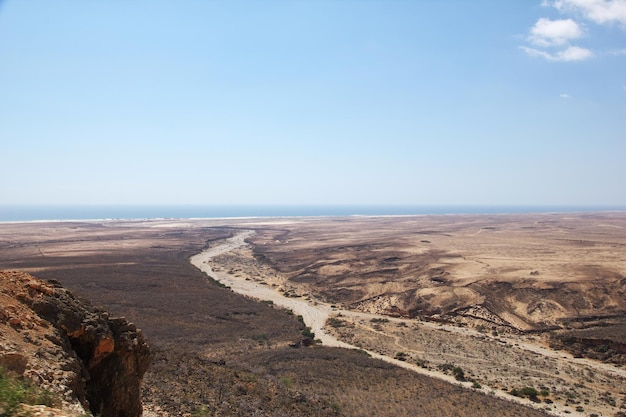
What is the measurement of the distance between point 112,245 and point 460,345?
3590 inches

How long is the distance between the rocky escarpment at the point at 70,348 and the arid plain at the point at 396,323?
377 cm

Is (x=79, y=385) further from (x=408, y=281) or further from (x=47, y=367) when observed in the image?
(x=408, y=281)

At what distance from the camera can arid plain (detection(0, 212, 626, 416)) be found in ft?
70.0

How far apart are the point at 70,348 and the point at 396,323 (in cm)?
3618

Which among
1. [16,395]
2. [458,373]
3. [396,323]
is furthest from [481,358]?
[16,395]

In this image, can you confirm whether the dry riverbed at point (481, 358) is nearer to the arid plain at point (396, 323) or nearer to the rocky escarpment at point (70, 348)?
the arid plain at point (396, 323)

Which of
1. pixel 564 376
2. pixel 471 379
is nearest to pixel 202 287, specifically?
pixel 471 379

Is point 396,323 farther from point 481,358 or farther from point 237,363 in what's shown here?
point 237,363

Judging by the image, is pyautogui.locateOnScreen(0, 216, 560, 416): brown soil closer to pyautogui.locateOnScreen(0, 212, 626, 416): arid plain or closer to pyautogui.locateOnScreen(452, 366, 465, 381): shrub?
pyautogui.locateOnScreen(0, 212, 626, 416): arid plain

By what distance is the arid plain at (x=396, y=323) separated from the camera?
2133 cm

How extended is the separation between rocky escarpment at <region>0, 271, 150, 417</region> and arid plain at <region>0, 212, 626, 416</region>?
377 cm

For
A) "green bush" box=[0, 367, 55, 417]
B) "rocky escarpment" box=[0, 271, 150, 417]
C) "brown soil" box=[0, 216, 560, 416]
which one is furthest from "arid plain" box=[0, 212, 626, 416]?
"green bush" box=[0, 367, 55, 417]

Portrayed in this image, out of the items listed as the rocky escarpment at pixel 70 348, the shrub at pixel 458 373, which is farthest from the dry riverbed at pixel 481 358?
the rocky escarpment at pixel 70 348

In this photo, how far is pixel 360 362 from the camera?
26750mm
